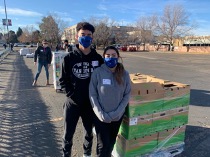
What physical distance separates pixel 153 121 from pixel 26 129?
8.99ft

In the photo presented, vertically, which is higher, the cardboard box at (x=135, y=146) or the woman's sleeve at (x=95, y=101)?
the woman's sleeve at (x=95, y=101)

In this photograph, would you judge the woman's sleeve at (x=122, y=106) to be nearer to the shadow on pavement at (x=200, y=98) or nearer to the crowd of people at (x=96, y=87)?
the crowd of people at (x=96, y=87)

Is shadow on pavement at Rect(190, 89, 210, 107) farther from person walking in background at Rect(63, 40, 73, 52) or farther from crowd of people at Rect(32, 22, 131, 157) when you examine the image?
person walking in background at Rect(63, 40, 73, 52)

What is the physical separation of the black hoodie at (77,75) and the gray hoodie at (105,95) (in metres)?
0.13

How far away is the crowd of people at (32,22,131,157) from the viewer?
2.59 meters

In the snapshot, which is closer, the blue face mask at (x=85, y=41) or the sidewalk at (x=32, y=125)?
the blue face mask at (x=85, y=41)

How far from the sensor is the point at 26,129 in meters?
4.40

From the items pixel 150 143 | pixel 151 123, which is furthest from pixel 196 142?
pixel 151 123

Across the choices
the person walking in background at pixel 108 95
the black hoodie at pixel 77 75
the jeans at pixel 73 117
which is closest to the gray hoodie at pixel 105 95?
the person walking in background at pixel 108 95

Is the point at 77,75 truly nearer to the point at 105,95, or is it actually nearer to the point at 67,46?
the point at 105,95

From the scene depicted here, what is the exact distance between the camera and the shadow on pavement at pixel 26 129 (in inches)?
139

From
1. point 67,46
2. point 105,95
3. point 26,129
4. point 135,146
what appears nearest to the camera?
point 105,95

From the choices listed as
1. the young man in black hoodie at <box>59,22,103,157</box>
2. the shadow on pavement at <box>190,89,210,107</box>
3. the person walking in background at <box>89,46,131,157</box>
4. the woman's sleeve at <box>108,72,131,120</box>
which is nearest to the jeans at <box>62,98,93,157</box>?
the young man in black hoodie at <box>59,22,103,157</box>

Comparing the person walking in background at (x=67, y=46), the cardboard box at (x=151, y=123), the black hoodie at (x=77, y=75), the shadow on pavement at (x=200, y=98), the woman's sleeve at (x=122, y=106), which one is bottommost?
the shadow on pavement at (x=200, y=98)
